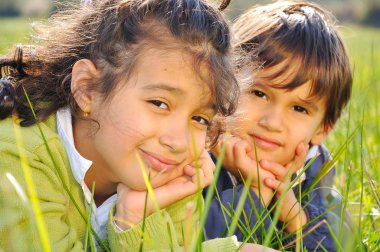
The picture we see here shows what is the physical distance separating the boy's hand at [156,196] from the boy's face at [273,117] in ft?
1.51

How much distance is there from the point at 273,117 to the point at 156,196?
778 millimetres

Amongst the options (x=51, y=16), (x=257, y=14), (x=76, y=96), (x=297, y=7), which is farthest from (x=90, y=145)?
(x=297, y=7)

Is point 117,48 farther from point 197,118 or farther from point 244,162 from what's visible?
point 244,162

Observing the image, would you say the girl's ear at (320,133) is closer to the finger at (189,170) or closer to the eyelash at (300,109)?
the eyelash at (300,109)

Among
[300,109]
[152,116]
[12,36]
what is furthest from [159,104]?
[12,36]

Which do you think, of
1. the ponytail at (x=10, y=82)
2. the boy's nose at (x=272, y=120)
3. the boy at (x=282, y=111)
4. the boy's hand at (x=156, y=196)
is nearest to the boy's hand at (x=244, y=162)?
the boy at (x=282, y=111)

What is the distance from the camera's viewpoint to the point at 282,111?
2812mm

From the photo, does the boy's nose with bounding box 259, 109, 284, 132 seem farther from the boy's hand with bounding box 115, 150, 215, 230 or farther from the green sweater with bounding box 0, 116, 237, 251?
the green sweater with bounding box 0, 116, 237, 251

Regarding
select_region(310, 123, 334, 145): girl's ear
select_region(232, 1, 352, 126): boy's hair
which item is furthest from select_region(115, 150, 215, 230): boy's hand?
select_region(310, 123, 334, 145): girl's ear

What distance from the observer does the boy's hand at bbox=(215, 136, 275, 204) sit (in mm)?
2744

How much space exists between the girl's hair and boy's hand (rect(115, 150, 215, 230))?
10.2 inches

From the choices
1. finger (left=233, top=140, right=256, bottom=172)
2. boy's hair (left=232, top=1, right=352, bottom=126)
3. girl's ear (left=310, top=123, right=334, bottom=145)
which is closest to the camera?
finger (left=233, top=140, right=256, bottom=172)

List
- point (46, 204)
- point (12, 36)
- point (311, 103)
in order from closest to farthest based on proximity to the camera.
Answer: point (46, 204)
point (311, 103)
point (12, 36)

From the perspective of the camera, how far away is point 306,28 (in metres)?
3.00
